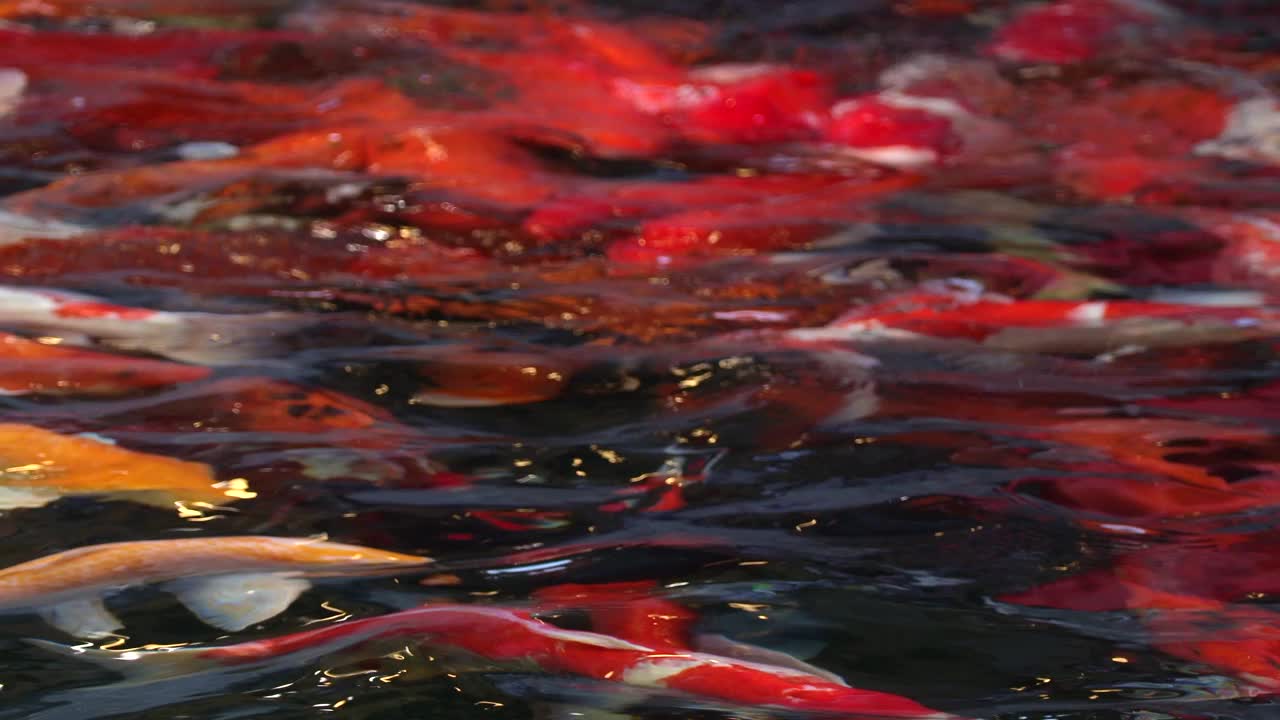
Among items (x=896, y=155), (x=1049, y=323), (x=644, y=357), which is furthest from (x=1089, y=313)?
(x=896, y=155)

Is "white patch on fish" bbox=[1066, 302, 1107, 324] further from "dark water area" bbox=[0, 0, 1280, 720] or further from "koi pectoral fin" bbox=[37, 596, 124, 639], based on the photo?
"koi pectoral fin" bbox=[37, 596, 124, 639]

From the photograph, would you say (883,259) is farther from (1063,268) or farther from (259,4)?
(259,4)

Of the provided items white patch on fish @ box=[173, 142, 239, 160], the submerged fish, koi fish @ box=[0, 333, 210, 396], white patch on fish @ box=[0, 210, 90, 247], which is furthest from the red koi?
the submerged fish

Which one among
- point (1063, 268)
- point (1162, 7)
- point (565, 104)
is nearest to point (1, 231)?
point (565, 104)

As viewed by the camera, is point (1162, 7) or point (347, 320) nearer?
point (347, 320)

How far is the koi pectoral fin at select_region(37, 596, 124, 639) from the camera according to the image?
0.72 metres

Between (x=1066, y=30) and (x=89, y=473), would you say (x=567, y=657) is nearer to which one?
(x=89, y=473)

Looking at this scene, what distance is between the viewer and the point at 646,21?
230cm

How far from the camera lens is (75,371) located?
108 centimetres

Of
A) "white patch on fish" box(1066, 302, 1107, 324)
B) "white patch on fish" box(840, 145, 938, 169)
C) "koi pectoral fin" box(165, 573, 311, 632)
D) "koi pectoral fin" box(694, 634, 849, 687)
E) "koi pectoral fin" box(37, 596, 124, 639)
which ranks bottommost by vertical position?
"white patch on fish" box(1066, 302, 1107, 324)

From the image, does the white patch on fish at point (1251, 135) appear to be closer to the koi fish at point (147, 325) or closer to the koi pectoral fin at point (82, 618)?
the koi fish at point (147, 325)

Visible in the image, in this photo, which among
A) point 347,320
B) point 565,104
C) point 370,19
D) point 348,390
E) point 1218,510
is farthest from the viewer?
point 370,19

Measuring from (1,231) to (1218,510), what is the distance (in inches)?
43.8

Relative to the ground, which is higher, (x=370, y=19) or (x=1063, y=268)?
(x=370, y=19)
